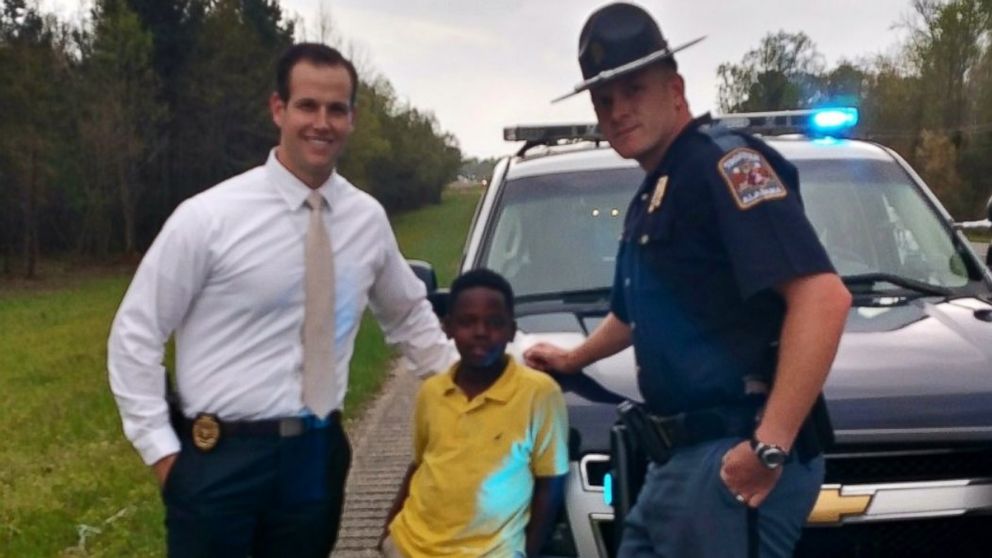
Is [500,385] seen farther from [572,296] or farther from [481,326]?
[572,296]

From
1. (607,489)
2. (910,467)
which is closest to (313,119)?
(607,489)

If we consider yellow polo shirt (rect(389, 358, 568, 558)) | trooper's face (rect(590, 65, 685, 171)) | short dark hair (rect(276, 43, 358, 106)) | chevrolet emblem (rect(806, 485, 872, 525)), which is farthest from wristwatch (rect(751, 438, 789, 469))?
short dark hair (rect(276, 43, 358, 106))

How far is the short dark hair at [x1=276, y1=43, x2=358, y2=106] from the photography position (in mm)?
3555

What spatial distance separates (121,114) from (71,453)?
34.9 meters

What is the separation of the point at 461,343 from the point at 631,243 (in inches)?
33.4

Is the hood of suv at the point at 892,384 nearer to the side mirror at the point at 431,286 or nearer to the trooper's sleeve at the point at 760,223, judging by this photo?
the side mirror at the point at 431,286

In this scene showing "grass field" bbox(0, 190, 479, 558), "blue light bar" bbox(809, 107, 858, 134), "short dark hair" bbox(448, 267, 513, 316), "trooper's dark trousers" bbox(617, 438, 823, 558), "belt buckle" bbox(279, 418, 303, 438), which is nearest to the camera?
"trooper's dark trousers" bbox(617, 438, 823, 558)

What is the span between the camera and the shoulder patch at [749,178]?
273 centimetres

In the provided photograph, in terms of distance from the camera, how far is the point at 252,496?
3486 millimetres

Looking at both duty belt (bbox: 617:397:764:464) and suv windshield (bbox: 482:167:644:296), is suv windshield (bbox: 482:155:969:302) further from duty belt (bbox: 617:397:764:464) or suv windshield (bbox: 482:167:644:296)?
duty belt (bbox: 617:397:764:464)

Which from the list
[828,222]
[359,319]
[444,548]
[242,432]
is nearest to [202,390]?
[242,432]

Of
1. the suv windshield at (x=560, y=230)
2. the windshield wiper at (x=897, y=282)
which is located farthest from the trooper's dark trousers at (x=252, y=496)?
the windshield wiper at (x=897, y=282)

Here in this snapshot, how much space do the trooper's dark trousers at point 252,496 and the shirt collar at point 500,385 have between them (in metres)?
0.32

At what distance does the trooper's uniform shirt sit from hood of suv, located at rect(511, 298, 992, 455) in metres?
0.70
